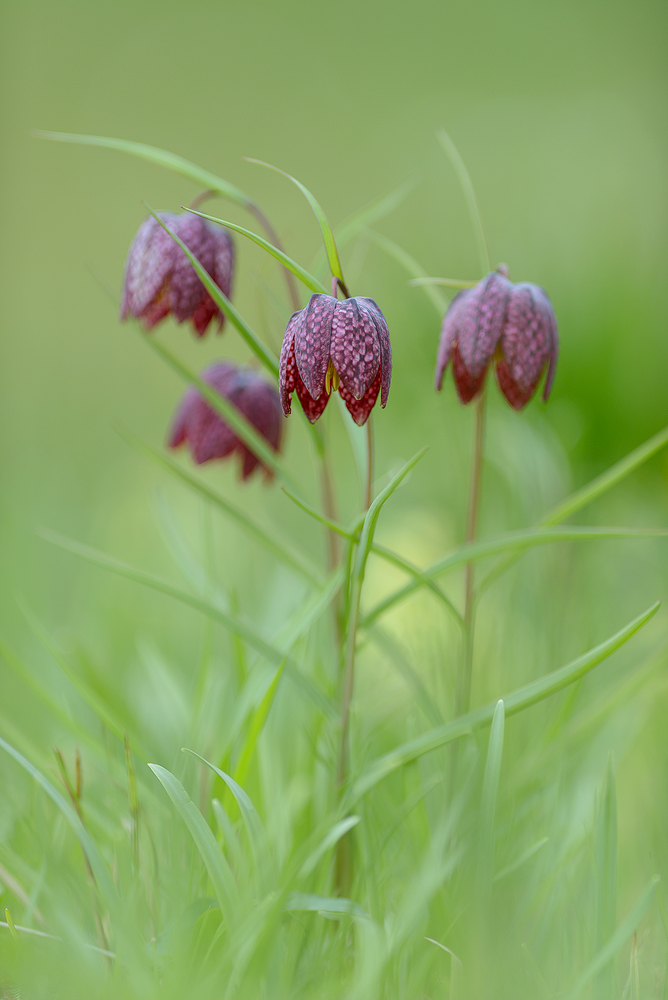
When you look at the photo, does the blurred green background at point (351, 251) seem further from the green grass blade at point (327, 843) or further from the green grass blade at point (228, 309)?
the green grass blade at point (327, 843)

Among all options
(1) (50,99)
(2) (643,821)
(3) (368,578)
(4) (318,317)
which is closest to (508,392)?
(4) (318,317)

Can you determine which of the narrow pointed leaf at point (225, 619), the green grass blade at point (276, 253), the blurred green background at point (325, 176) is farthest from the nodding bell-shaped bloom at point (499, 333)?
the blurred green background at point (325, 176)

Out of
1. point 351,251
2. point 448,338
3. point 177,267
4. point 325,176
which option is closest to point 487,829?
point 448,338

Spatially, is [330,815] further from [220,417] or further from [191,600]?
[220,417]

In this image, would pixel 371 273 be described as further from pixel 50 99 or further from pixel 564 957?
pixel 50 99

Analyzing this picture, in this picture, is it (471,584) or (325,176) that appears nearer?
(471,584)
